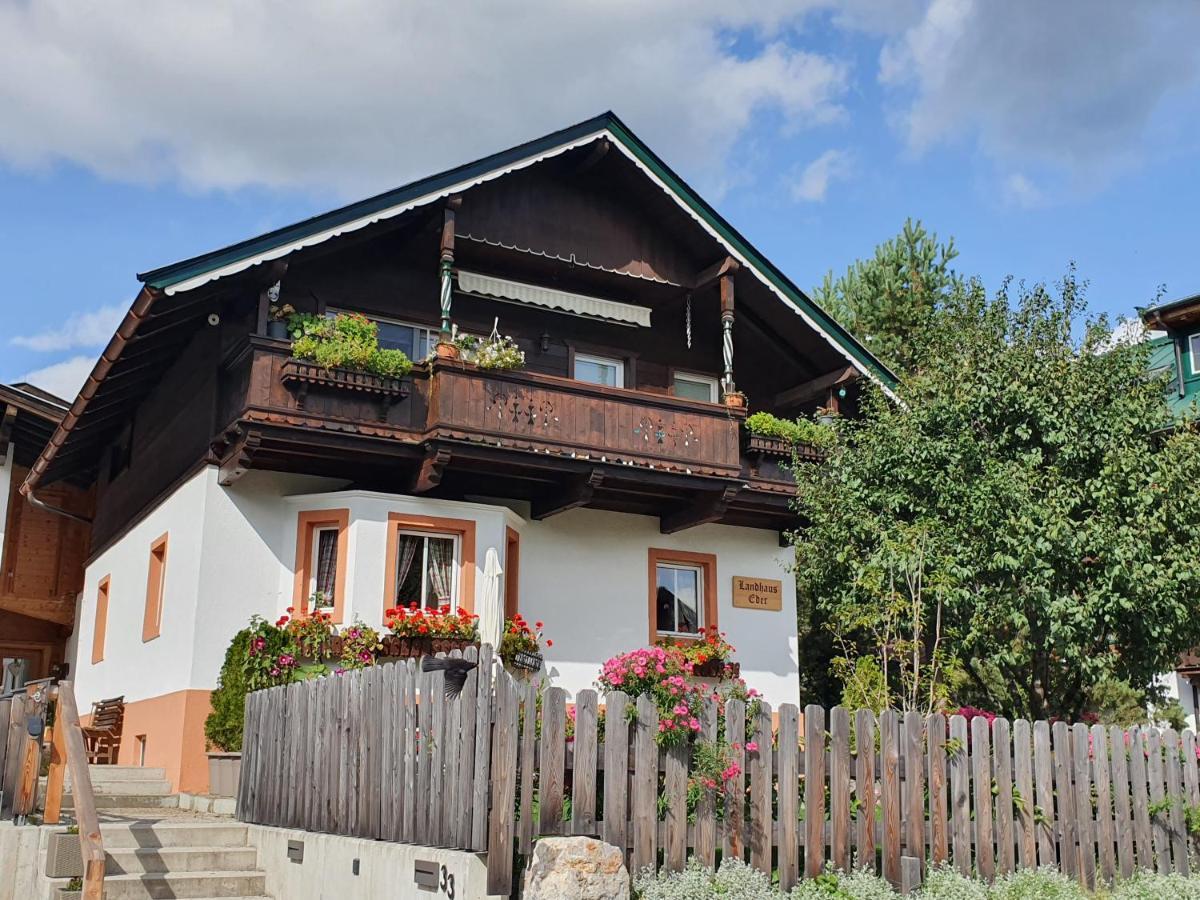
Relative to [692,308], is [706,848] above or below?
below

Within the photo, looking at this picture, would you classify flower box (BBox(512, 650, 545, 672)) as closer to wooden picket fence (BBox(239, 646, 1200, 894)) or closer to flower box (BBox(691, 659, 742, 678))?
flower box (BBox(691, 659, 742, 678))

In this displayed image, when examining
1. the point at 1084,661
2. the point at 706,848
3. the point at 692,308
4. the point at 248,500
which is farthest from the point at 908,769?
the point at 692,308

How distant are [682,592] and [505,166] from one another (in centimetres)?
676

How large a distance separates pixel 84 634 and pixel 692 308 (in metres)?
12.0

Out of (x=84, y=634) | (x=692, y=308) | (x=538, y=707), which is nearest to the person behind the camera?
(x=538, y=707)

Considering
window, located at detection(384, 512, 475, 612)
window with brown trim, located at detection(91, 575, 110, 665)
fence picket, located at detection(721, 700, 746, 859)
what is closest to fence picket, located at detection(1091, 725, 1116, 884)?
fence picket, located at detection(721, 700, 746, 859)

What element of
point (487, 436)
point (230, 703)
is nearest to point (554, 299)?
point (487, 436)

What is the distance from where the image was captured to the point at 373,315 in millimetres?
18078

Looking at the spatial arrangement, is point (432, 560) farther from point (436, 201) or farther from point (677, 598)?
point (436, 201)

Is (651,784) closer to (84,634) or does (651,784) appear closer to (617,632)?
(617,632)

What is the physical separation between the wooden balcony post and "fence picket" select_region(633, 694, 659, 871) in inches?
318

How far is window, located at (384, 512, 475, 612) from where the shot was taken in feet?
54.7

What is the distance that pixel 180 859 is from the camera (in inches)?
454

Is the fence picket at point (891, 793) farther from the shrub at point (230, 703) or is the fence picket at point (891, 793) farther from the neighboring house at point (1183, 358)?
the neighboring house at point (1183, 358)
